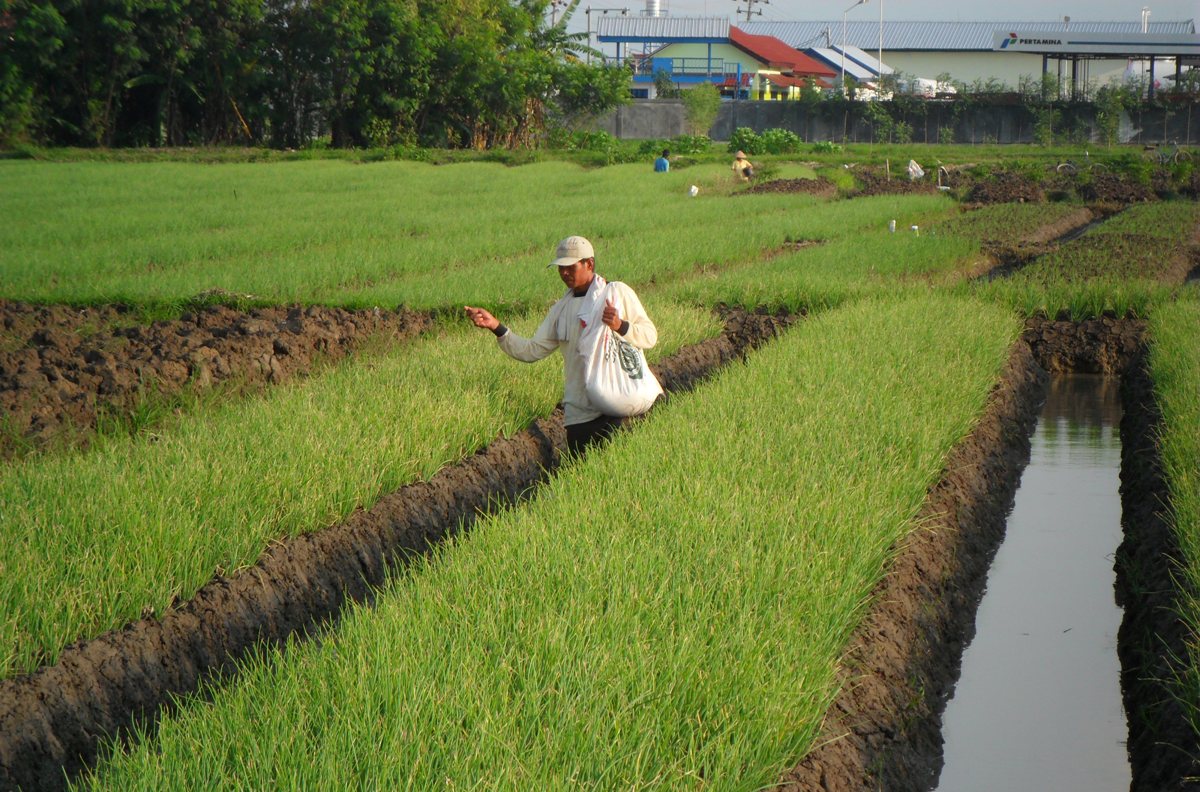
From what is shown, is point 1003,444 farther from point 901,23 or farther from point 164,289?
point 901,23

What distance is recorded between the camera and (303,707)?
2.67 m

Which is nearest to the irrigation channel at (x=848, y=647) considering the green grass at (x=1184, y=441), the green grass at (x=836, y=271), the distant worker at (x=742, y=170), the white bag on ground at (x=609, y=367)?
the green grass at (x=1184, y=441)

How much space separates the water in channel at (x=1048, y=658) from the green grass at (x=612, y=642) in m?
0.50

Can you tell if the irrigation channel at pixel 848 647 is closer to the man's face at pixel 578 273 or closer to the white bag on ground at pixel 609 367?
the white bag on ground at pixel 609 367

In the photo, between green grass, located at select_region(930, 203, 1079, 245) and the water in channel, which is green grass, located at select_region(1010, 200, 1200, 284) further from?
the water in channel

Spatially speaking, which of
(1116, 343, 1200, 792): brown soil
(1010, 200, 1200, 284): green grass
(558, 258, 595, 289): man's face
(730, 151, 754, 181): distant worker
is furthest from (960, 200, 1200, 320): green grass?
(730, 151, 754, 181): distant worker

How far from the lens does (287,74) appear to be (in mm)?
29781

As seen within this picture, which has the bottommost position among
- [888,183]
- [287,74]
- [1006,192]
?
[1006,192]

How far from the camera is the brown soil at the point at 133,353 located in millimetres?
6137

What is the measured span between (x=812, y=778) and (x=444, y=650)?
0.86m

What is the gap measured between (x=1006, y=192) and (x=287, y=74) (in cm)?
1625

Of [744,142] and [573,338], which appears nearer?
[573,338]

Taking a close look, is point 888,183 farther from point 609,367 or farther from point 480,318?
point 480,318

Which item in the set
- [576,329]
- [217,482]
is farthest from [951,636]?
[217,482]
